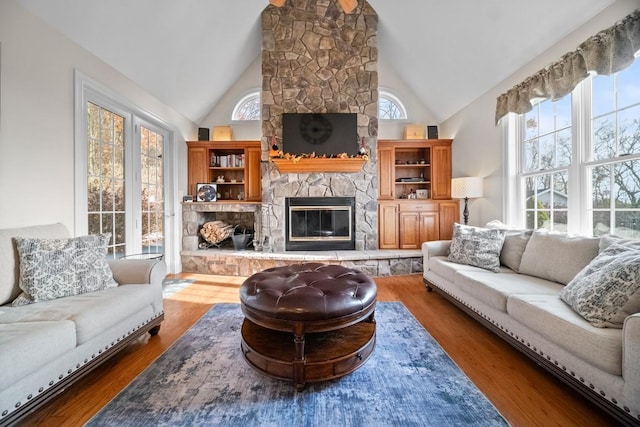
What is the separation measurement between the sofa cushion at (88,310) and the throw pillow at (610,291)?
281cm

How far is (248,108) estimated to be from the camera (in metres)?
5.38

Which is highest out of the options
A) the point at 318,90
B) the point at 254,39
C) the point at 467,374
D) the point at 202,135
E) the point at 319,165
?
the point at 254,39

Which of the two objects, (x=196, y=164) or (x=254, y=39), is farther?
(x=196, y=164)

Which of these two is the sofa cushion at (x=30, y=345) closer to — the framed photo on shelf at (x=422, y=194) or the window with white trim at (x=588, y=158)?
the window with white trim at (x=588, y=158)

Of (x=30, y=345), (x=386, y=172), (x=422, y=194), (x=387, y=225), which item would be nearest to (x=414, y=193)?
(x=422, y=194)

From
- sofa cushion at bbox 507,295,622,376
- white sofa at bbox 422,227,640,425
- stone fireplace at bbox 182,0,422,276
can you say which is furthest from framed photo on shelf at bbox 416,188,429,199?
sofa cushion at bbox 507,295,622,376

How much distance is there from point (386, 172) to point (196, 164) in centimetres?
341

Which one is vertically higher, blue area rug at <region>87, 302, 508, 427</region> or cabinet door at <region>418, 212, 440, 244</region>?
cabinet door at <region>418, 212, 440, 244</region>

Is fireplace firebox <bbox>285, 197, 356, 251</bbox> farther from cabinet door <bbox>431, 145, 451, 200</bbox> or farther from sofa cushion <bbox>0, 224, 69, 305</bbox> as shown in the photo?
sofa cushion <bbox>0, 224, 69, 305</bbox>

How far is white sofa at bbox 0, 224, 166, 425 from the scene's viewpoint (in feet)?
4.07

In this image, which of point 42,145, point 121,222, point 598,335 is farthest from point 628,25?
point 121,222

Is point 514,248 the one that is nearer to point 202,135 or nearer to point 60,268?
point 60,268

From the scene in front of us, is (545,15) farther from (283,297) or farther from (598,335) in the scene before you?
(283,297)

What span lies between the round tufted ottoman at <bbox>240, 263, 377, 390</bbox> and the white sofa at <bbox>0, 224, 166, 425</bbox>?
85 centimetres
